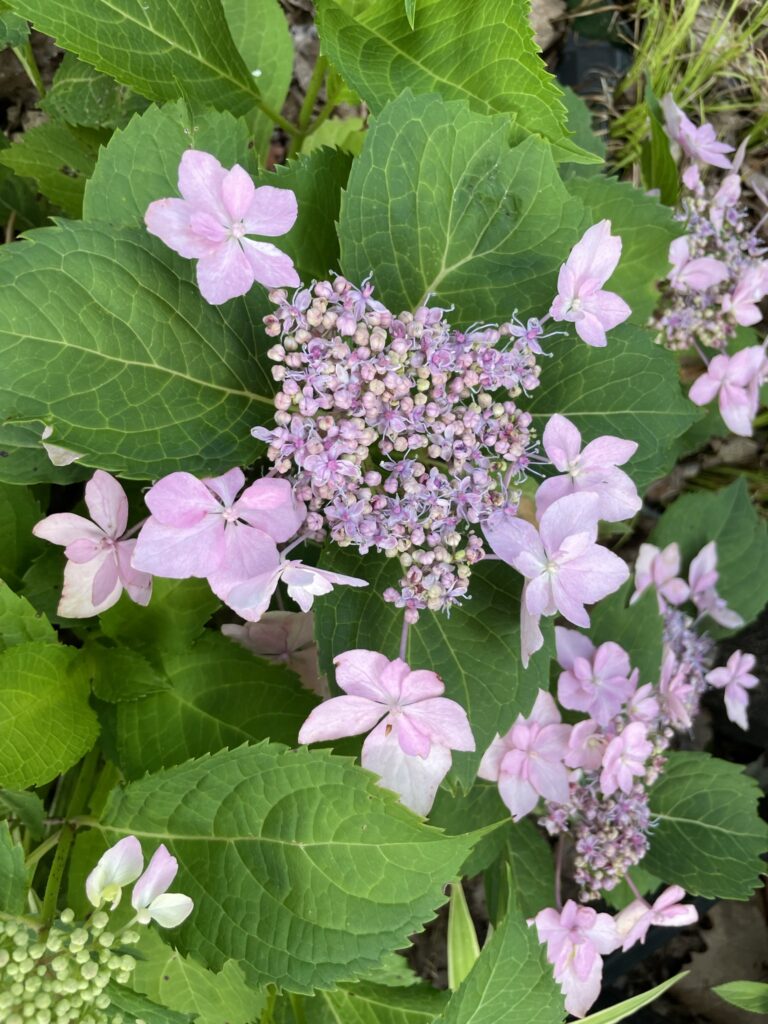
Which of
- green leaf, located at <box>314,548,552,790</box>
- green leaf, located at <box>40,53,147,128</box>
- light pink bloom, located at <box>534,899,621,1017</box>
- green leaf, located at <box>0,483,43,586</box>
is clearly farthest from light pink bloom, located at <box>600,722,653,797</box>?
green leaf, located at <box>40,53,147,128</box>

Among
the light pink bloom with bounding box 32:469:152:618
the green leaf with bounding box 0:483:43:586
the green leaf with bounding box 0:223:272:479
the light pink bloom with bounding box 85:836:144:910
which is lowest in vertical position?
the light pink bloom with bounding box 85:836:144:910

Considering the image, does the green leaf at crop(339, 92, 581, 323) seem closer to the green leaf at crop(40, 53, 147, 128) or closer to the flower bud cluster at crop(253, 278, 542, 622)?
the flower bud cluster at crop(253, 278, 542, 622)

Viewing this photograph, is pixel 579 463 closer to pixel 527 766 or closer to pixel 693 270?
pixel 527 766

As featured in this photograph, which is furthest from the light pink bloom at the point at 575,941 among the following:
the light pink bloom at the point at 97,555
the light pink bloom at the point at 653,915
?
the light pink bloom at the point at 97,555

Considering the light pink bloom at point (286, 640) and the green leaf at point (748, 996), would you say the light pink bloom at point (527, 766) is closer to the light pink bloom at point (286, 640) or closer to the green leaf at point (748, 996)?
the light pink bloom at point (286, 640)

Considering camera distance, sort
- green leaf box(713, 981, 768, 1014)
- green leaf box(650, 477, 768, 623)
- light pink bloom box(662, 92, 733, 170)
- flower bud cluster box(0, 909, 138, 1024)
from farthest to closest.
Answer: green leaf box(650, 477, 768, 623) < green leaf box(713, 981, 768, 1014) < light pink bloom box(662, 92, 733, 170) < flower bud cluster box(0, 909, 138, 1024)

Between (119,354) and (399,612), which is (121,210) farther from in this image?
(399,612)

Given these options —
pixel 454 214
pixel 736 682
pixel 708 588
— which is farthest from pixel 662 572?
pixel 454 214
